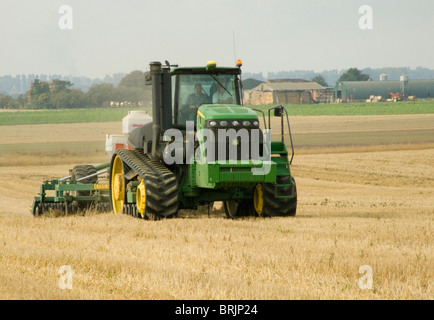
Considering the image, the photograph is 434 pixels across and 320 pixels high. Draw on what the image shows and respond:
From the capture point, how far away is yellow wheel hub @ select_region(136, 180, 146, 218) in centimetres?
1238

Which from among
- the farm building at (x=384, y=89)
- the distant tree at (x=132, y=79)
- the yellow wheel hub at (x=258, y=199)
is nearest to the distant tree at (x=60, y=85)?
the farm building at (x=384, y=89)

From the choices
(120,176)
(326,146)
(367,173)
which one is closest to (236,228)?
(120,176)

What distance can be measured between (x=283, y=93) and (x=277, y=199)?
4102 inches

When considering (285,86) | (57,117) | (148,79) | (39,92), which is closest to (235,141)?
(148,79)

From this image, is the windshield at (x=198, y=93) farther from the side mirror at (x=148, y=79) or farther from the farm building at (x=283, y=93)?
the farm building at (x=283, y=93)

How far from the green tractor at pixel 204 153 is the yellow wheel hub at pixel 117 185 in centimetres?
47

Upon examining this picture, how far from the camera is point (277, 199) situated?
12695 millimetres

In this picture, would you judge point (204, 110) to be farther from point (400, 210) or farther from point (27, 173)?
point (27, 173)

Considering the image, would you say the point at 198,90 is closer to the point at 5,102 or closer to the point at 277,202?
the point at 277,202

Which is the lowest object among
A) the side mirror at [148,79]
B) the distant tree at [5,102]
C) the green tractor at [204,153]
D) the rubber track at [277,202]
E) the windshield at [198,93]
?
the distant tree at [5,102]

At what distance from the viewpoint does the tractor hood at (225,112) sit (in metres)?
11.9

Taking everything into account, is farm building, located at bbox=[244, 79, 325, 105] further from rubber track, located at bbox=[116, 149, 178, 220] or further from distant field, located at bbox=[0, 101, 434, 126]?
rubber track, located at bbox=[116, 149, 178, 220]

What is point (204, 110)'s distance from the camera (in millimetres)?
12133
